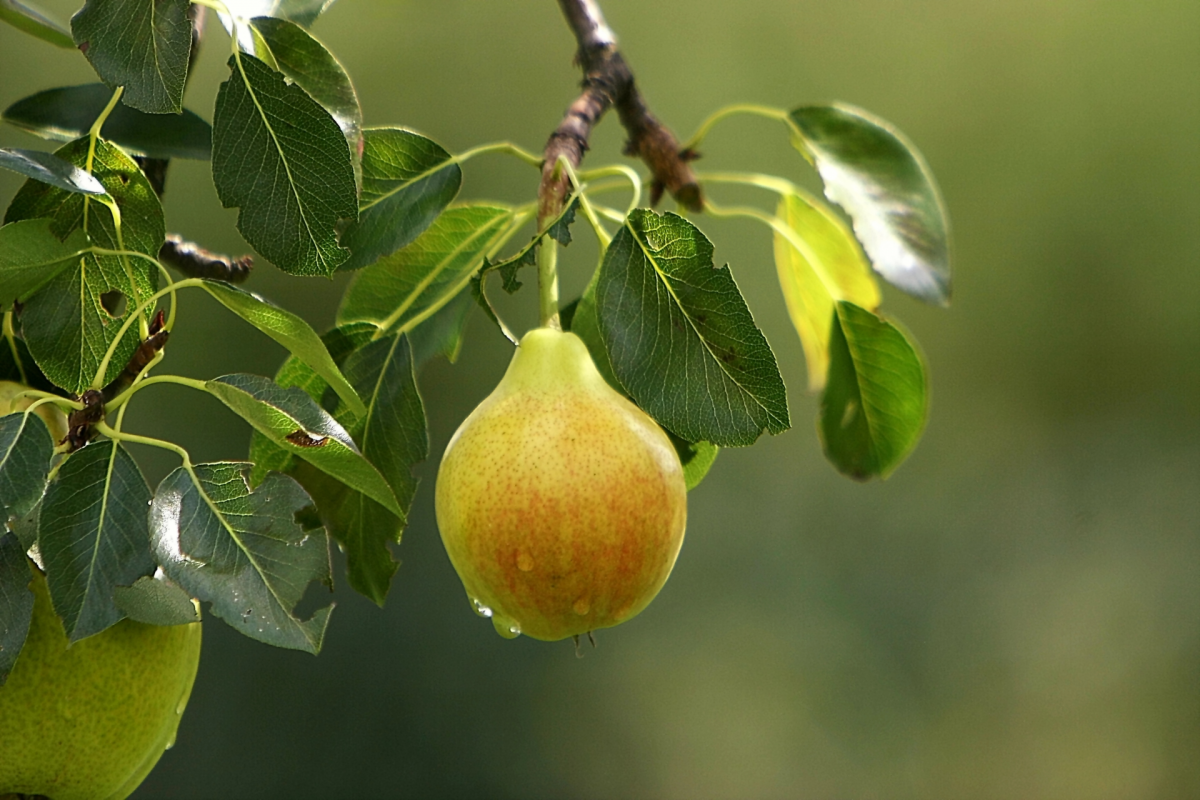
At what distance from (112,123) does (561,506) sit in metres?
0.32

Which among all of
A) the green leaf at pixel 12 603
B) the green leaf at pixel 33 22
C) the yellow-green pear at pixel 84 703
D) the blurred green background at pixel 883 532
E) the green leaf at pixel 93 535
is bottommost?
the blurred green background at pixel 883 532

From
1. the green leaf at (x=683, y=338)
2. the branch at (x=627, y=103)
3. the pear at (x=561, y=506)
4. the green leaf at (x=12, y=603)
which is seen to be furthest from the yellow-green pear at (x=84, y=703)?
the branch at (x=627, y=103)

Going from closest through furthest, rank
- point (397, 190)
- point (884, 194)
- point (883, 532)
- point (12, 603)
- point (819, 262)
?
1. point (12, 603)
2. point (397, 190)
3. point (884, 194)
4. point (819, 262)
5. point (883, 532)

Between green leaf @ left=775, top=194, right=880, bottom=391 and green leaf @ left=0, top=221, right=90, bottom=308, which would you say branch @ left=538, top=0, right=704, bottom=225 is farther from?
green leaf @ left=0, top=221, right=90, bottom=308

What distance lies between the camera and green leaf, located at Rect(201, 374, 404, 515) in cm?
43

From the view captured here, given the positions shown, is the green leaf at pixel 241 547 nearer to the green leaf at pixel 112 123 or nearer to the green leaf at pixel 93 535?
the green leaf at pixel 93 535

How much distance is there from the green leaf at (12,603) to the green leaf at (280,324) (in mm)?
120

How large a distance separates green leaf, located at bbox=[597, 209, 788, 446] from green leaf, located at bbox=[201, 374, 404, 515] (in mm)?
112

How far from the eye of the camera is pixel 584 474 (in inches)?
18.0

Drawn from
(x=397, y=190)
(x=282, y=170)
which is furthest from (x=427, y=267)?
(x=282, y=170)

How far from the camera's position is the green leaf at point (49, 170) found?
414 mm

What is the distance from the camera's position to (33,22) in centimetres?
59

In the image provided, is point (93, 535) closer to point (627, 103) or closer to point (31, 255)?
point (31, 255)

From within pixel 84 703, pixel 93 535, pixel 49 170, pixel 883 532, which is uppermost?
pixel 49 170
